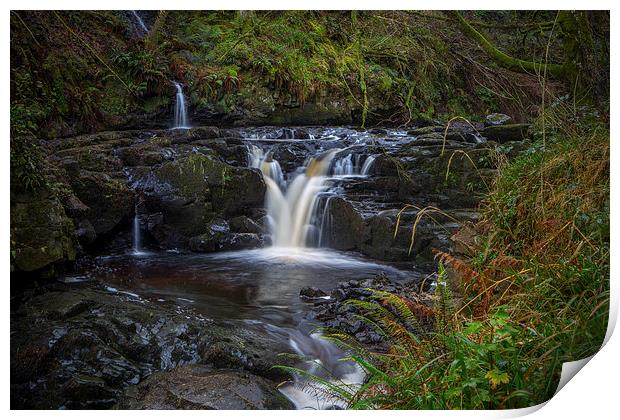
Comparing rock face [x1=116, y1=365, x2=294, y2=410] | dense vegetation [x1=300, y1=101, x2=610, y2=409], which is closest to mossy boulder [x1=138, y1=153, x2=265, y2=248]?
dense vegetation [x1=300, y1=101, x2=610, y2=409]

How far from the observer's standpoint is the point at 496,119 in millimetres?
3482

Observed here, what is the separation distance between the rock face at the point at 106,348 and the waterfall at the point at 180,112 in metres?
1.67

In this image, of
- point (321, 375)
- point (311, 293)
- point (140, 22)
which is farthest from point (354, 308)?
point (140, 22)

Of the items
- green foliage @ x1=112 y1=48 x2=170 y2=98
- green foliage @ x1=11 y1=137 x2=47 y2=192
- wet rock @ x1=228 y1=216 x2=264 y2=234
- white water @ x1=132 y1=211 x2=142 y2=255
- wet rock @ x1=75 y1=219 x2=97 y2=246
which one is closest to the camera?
green foliage @ x1=11 y1=137 x2=47 y2=192

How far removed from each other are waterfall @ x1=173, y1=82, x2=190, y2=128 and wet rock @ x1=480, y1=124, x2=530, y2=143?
2275 millimetres

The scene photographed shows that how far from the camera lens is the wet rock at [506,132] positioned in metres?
3.30

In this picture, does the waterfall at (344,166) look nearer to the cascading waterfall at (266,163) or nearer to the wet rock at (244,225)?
the cascading waterfall at (266,163)

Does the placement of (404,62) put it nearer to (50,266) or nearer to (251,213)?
(251,213)

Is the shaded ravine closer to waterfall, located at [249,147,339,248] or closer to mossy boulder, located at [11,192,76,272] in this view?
waterfall, located at [249,147,339,248]

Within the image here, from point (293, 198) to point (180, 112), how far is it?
1.40m

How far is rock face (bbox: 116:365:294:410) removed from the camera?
6.73ft

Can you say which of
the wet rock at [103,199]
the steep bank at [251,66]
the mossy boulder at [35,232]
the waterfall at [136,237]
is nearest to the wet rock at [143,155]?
the wet rock at [103,199]

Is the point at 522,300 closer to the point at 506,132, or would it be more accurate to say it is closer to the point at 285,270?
the point at 506,132
